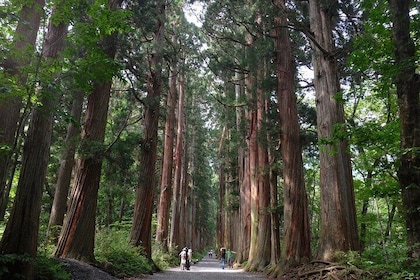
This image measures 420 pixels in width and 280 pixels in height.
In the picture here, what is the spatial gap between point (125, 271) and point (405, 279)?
7449mm

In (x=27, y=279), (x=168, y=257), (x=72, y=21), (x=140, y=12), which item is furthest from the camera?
(x=168, y=257)

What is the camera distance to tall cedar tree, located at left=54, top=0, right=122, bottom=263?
808cm

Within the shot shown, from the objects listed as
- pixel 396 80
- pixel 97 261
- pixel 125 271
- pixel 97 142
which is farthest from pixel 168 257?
pixel 396 80

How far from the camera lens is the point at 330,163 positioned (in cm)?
916

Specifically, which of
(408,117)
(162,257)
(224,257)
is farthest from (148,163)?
(224,257)

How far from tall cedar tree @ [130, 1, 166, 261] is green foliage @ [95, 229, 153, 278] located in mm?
800

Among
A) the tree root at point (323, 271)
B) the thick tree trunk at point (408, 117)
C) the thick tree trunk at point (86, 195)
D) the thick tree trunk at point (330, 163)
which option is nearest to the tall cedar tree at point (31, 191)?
the thick tree trunk at point (86, 195)

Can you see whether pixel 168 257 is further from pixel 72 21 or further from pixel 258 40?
pixel 72 21

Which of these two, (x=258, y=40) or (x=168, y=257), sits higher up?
(x=258, y=40)

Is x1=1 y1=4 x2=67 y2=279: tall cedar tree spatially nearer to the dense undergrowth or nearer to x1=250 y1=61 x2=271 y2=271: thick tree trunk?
the dense undergrowth

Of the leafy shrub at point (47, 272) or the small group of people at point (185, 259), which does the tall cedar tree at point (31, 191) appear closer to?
the leafy shrub at point (47, 272)

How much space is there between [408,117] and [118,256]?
899 cm

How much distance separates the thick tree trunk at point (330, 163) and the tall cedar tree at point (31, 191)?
612cm

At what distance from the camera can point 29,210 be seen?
17.3 ft
